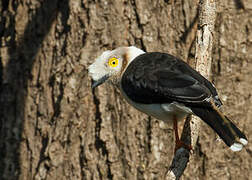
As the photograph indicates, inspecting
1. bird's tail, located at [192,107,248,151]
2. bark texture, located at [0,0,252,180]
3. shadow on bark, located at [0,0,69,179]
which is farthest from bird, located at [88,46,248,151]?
shadow on bark, located at [0,0,69,179]

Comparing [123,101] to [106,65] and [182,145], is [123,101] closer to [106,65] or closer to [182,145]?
[106,65]

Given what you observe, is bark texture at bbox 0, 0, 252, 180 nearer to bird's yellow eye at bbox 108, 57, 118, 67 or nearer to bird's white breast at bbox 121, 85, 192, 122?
bird's yellow eye at bbox 108, 57, 118, 67

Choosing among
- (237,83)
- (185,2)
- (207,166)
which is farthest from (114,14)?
(207,166)

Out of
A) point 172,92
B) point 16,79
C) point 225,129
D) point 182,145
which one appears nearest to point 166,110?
point 172,92

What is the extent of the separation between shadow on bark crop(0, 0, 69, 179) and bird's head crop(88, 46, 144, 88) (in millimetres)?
1402

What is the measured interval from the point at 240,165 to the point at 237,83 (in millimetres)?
950

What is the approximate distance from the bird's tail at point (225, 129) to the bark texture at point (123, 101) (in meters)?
1.60

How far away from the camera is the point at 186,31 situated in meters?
5.44

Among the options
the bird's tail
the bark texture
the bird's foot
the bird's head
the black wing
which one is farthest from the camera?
the bark texture

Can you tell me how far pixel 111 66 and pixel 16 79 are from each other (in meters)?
1.89

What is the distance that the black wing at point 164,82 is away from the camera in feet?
12.9

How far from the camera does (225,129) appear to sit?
371 centimetres

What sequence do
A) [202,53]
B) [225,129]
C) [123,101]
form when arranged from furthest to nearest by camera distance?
1. [123,101]
2. [202,53]
3. [225,129]

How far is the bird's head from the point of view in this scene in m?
4.73
